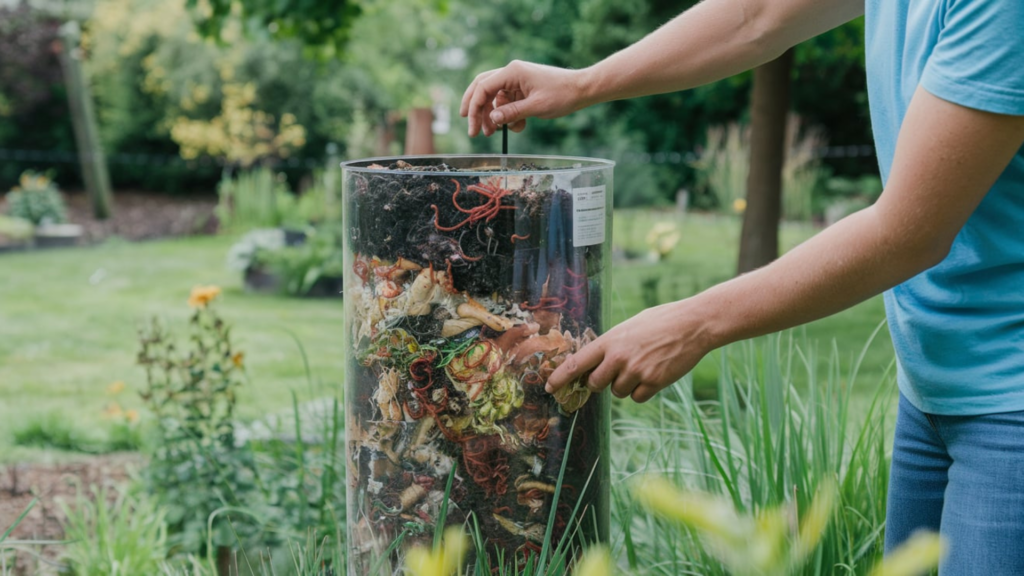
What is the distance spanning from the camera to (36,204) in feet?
30.5

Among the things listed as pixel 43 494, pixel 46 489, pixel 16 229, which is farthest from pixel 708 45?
pixel 16 229

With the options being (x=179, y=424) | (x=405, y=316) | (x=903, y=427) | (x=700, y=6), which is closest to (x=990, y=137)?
(x=903, y=427)

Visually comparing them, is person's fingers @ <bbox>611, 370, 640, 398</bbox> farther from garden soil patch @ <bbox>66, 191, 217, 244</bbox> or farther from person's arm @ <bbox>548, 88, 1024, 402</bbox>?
garden soil patch @ <bbox>66, 191, 217, 244</bbox>

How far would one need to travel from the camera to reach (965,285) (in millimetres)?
1213

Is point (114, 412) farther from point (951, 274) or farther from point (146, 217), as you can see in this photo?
point (146, 217)

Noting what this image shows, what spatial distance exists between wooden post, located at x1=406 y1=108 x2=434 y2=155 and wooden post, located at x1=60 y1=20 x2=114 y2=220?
19.0 feet

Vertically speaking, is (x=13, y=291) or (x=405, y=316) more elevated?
(x=405, y=316)

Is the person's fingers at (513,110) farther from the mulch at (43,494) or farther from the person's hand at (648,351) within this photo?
the mulch at (43,494)

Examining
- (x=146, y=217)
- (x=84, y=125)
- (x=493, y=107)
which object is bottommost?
(x=146, y=217)

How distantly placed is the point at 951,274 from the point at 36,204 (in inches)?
379

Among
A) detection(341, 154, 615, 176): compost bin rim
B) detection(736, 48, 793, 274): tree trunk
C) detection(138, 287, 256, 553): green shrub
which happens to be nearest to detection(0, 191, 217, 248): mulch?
detection(138, 287, 256, 553): green shrub

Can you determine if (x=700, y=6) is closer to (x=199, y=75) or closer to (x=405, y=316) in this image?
(x=405, y=316)

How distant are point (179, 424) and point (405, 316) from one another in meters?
1.49

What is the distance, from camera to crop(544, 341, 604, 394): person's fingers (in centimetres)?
139
